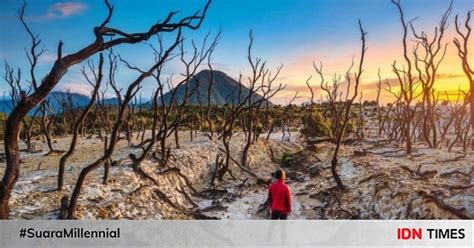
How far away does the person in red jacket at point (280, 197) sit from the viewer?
531cm

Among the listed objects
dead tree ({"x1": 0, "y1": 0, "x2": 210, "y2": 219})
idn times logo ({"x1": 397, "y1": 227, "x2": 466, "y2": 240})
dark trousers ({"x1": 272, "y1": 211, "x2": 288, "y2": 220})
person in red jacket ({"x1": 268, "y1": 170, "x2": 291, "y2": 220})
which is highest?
dead tree ({"x1": 0, "y1": 0, "x2": 210, "y2": 219})

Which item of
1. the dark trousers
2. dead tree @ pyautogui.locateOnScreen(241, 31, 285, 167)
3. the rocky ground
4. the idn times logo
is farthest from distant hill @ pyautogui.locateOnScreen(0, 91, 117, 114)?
the idn times logo

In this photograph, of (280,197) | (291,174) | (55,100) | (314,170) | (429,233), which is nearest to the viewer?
(429,233)

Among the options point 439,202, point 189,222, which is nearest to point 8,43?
point 189,222

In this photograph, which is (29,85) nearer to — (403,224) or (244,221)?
(244,221)

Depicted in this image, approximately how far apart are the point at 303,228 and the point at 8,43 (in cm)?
450

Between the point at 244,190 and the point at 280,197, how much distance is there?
157 inches

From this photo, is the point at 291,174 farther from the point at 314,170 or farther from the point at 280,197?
the point at 280,197

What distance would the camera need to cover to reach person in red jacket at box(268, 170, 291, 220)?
5309 millimetres

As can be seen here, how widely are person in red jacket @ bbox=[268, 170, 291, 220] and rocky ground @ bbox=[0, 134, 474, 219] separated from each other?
68.2 inches

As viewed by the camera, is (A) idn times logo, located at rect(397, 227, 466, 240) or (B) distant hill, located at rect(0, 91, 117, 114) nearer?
(A) idn times logo, located at rect(397, 227, 466, 240)

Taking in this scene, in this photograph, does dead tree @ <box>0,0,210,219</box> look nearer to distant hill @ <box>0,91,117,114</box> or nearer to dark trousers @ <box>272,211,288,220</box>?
dark trousers @ <box>272,211,288,220</box>

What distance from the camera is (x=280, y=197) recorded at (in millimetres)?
5344

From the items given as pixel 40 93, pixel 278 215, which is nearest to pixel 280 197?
pixel 278 215
